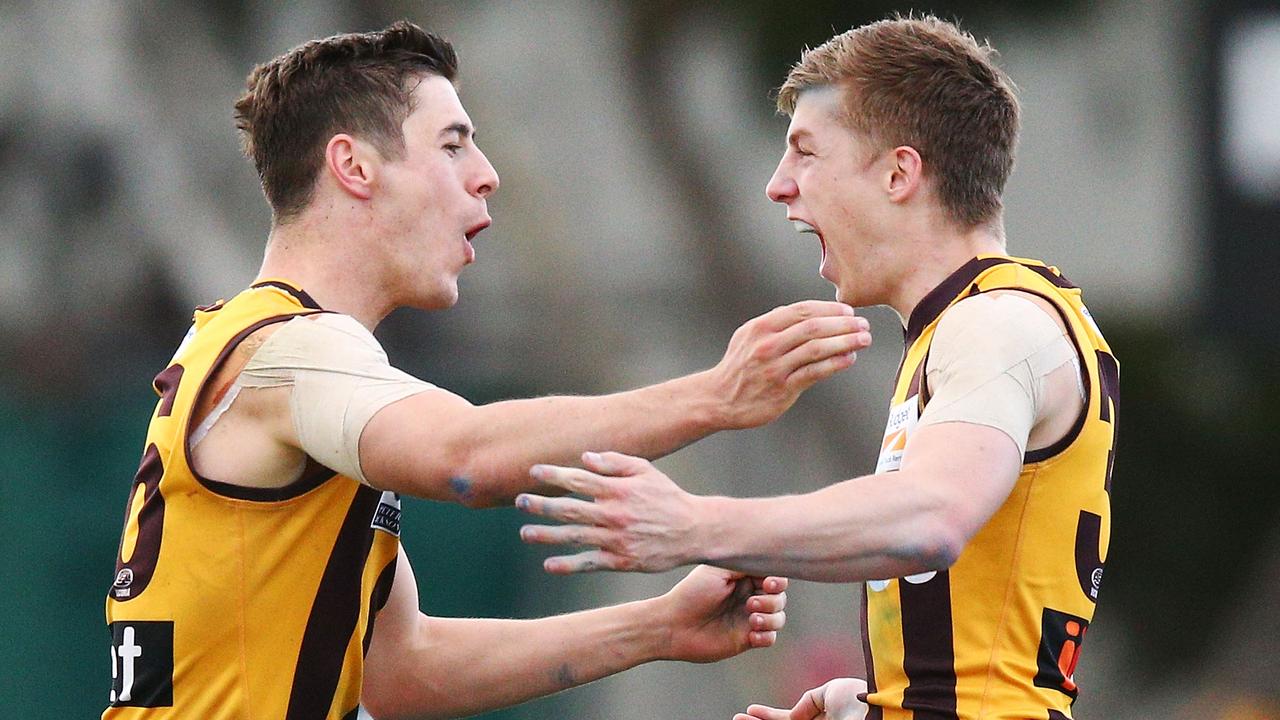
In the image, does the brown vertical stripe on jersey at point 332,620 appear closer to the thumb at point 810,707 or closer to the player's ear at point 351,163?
the player's ear at point 351,163

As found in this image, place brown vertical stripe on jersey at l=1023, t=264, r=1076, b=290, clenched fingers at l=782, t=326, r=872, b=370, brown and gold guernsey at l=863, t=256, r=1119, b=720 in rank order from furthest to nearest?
brown vertical stripe on jersey at l=1023, t=264, r=1076, b=290 < brown and gold guernsey at l=863, t=256, r=1119, b=720 < clenched fingers at l=782, t=326, r=872, b=370

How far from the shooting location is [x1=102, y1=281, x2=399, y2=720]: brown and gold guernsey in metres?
4.07

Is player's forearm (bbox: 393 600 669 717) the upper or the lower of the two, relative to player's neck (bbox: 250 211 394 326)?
lower

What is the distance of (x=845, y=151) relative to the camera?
177 inches

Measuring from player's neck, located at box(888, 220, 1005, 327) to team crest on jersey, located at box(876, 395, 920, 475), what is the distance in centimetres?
38

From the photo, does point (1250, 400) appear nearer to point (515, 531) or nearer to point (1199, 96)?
Answer: point (1199, 96)

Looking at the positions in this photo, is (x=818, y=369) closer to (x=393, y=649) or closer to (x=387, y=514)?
(x=387, y=514)

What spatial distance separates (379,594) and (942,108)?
1994 millimetres

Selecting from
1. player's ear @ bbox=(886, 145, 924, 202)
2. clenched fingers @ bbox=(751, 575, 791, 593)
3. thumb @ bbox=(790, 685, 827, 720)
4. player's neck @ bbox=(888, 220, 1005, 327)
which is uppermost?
player's ear @ bbox=(886, 145, 924, 202)

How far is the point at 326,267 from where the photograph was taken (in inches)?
177

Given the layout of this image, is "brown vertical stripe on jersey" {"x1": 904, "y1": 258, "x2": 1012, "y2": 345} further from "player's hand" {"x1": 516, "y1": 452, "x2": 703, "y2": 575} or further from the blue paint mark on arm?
the blue paint mark on arm

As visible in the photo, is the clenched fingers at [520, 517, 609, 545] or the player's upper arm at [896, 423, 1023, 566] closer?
the clenched fingers at [520, 517, 609, 545]

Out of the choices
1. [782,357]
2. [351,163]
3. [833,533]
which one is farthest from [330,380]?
[833,533]

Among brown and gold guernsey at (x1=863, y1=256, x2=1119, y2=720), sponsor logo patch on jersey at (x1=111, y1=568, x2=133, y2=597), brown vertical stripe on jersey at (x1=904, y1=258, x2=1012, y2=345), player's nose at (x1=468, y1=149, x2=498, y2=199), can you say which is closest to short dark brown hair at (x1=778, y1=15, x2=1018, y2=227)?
brown vertical stripe on jersey at (x1=904, y1=258, x2=1012, y2=345)
